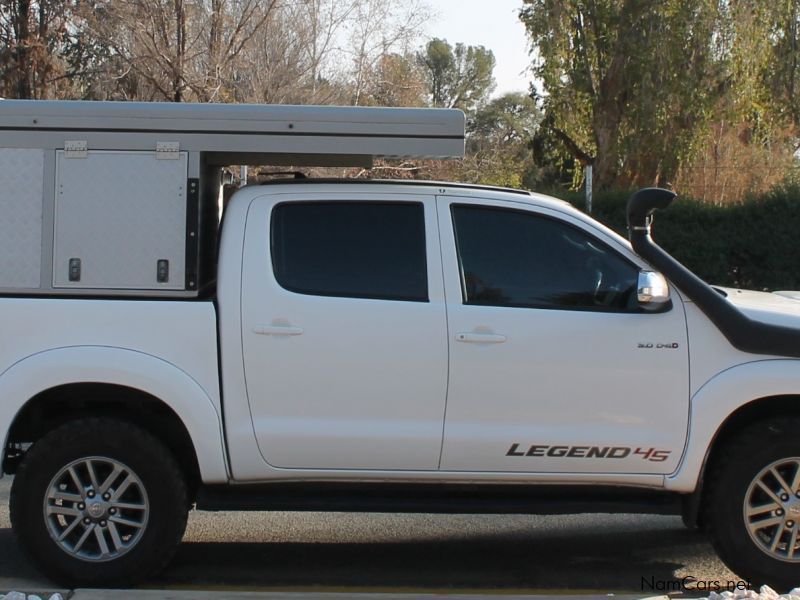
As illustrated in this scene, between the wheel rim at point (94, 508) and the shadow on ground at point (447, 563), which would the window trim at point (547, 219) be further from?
the wheel rim at point (94, 508)

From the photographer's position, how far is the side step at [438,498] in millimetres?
4898

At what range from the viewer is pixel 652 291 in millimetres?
4812

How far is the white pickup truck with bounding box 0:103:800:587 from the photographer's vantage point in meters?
4.84

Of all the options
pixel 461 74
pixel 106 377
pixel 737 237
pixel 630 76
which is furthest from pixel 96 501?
pixel 461 74

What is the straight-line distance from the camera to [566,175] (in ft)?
109

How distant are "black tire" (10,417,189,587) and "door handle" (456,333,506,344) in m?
1.56

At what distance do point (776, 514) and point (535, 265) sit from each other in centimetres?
169

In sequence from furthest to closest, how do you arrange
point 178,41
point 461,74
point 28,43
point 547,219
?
point 461,74 < point 28,43 < point 178,41 < point 547,219

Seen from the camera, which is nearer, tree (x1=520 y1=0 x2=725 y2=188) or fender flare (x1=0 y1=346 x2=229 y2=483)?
fender flare (x1=0 y1=346 x2=229 y2=483)

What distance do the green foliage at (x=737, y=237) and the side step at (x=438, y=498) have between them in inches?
477

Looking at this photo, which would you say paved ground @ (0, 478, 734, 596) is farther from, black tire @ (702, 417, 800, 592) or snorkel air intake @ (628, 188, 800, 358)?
snorkel air intake @ (628, 188, 800, 358)

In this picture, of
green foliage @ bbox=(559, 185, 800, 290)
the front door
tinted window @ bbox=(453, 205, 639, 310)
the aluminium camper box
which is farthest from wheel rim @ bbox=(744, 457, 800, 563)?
green foliage @ bbox=(559, 185, 800, 290)

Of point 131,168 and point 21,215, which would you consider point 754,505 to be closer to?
point 131,168

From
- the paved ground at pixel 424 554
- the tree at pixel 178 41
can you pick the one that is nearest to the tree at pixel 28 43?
the tree at pixel 178 41
